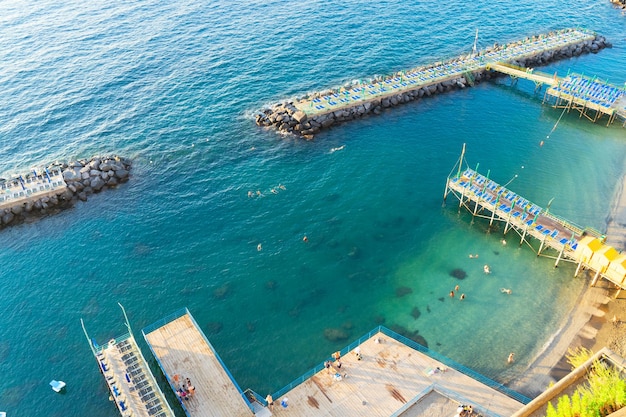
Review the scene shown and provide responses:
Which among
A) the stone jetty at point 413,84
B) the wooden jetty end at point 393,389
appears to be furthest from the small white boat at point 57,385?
the stone jetty at point 413,84

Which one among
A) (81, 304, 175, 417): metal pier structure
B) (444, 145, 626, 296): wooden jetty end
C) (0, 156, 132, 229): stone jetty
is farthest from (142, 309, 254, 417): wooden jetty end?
(444, 145, 626, 296): wooden jetty end

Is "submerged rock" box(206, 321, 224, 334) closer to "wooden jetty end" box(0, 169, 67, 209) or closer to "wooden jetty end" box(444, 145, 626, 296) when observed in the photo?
"wooden jetty end" box(0, 169, 67, 209)

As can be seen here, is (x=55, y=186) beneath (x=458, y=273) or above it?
above

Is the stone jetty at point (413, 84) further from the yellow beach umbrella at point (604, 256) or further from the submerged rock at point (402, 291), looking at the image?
the yellow beach umbrella at point (604, 256)

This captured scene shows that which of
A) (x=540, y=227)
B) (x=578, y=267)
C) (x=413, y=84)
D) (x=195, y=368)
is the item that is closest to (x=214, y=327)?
(x=195, y=368)

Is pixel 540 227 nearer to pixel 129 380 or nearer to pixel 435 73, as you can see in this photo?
pixel 435 73

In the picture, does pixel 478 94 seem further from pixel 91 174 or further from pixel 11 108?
pixel 11 108

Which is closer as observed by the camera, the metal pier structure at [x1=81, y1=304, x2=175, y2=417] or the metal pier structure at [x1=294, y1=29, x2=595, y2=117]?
the metal pier structure at [x1=81, y1=304, x2=175, y2=417]

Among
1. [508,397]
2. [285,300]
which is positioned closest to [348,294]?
[285,300]
